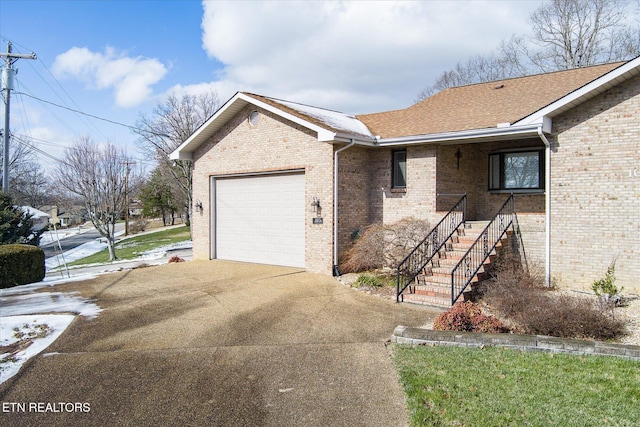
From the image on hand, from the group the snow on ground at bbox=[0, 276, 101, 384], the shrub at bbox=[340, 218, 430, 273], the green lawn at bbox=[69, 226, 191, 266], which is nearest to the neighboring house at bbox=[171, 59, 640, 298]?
the shrub at bbox=[340, 218, 430, 273]

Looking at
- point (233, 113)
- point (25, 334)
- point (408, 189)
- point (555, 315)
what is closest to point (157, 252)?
point (233, 113)

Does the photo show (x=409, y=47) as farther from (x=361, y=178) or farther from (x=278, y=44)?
(x=361, y=178)

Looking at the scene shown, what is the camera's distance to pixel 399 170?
1330 cm

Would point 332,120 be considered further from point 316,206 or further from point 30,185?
point 30,185

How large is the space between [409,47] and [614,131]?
13.9m

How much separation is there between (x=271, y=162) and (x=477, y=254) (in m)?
6.66

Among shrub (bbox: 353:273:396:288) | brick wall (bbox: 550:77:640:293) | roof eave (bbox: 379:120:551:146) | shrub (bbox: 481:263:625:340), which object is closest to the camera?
shrub (bbox: 481:263:625:340)

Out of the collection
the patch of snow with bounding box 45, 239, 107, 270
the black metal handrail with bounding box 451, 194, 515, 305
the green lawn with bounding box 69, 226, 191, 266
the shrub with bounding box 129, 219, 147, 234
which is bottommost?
the patch of snow with bounding box 45, 239, 107, 270

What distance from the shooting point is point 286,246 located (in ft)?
45.1

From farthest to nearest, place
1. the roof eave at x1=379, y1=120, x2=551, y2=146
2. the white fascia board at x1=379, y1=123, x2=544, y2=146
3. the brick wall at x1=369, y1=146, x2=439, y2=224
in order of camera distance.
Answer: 1. the brick wall at x1=369, y1=146, x2=439, y2=224
2. the white fascia board at x1=379, y1=123, x2=544, y2=146
3. the roof eave at x1=379, y1=120, x2=551, y2=146

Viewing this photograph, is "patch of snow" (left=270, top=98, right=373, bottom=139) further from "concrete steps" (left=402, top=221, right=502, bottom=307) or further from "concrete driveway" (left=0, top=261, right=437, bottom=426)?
"concrete driveway" (left=0, top=261, right=437, bottom=426)

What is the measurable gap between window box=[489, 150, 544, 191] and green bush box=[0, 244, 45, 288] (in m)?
13.3

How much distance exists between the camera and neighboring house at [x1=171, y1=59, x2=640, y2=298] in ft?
31.7

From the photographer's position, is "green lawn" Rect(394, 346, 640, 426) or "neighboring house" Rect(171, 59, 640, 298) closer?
"green lawn" Rect(394, 346, 640, 426)
